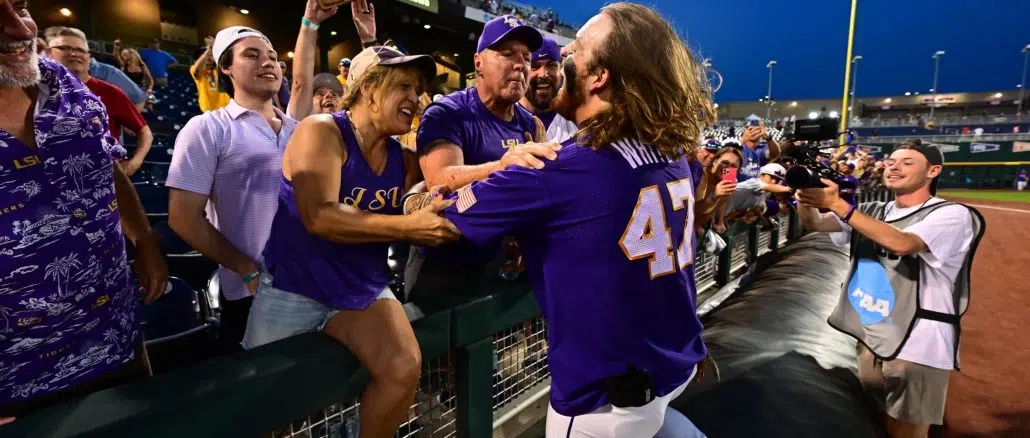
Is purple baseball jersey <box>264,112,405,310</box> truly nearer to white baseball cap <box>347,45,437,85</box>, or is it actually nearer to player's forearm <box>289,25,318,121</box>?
white baseball cap <box>347,45,437,85</box>

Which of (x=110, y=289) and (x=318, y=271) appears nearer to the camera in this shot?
(x=110, y=289)

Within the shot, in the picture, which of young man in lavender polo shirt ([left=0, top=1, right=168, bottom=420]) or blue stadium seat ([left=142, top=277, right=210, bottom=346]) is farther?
blue stadium seat ([left=142, top=277, right=210, bottom=346])

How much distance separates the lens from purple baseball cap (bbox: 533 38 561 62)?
112 inches

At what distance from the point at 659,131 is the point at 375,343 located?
1.03 metres

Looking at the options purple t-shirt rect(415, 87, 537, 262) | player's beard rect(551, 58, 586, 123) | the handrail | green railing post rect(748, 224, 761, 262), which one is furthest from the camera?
green railing post rect(748, 224, 761, 262)

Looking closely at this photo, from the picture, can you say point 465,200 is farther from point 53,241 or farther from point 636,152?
point 53,241

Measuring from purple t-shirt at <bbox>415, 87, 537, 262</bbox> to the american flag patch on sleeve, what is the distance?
76 cm

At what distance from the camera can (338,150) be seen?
1537mm

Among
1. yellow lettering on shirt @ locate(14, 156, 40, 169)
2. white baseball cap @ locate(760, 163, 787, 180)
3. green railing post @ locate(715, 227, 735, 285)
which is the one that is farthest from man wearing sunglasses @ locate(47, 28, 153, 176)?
green railing post @ locate(715, 227, 735, 285)

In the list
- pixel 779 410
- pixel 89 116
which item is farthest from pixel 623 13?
pixel 779 410

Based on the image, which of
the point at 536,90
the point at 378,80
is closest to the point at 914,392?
the point at 536,90

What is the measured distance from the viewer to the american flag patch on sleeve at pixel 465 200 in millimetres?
1283

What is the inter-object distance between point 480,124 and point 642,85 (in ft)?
3.65

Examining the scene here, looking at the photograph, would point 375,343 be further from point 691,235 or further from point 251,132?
point 251,132
